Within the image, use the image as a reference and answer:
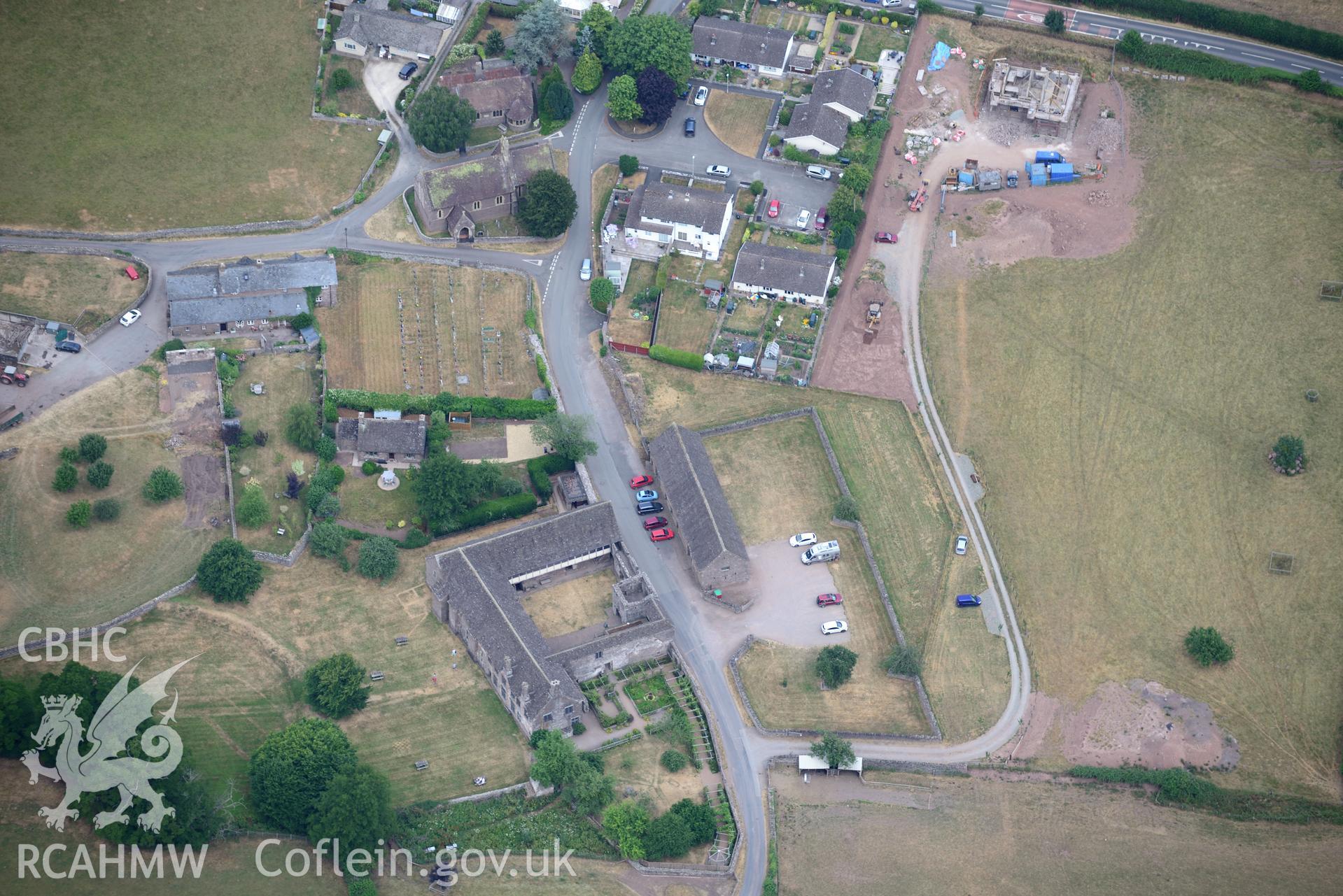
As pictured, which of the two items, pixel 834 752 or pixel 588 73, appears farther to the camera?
pixel 588 73

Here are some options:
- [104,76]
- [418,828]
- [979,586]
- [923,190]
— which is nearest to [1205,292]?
[923,190]

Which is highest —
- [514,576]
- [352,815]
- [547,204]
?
[547,204]

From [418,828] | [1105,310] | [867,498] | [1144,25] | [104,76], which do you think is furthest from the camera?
[1144,25]

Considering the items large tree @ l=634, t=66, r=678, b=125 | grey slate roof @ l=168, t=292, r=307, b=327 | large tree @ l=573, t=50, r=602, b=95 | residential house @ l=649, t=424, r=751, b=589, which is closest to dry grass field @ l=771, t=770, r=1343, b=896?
residential house @ l=649, t=424, r=751, b=589

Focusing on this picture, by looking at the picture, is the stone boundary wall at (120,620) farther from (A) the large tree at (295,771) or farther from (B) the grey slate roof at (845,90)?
(B) the grey slate roof at (845,90)

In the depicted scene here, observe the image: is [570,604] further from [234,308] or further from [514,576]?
[234,308]

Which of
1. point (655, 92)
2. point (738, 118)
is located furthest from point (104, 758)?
point (738, 118)

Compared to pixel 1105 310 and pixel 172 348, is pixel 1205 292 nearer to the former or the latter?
pixel 1105 310
